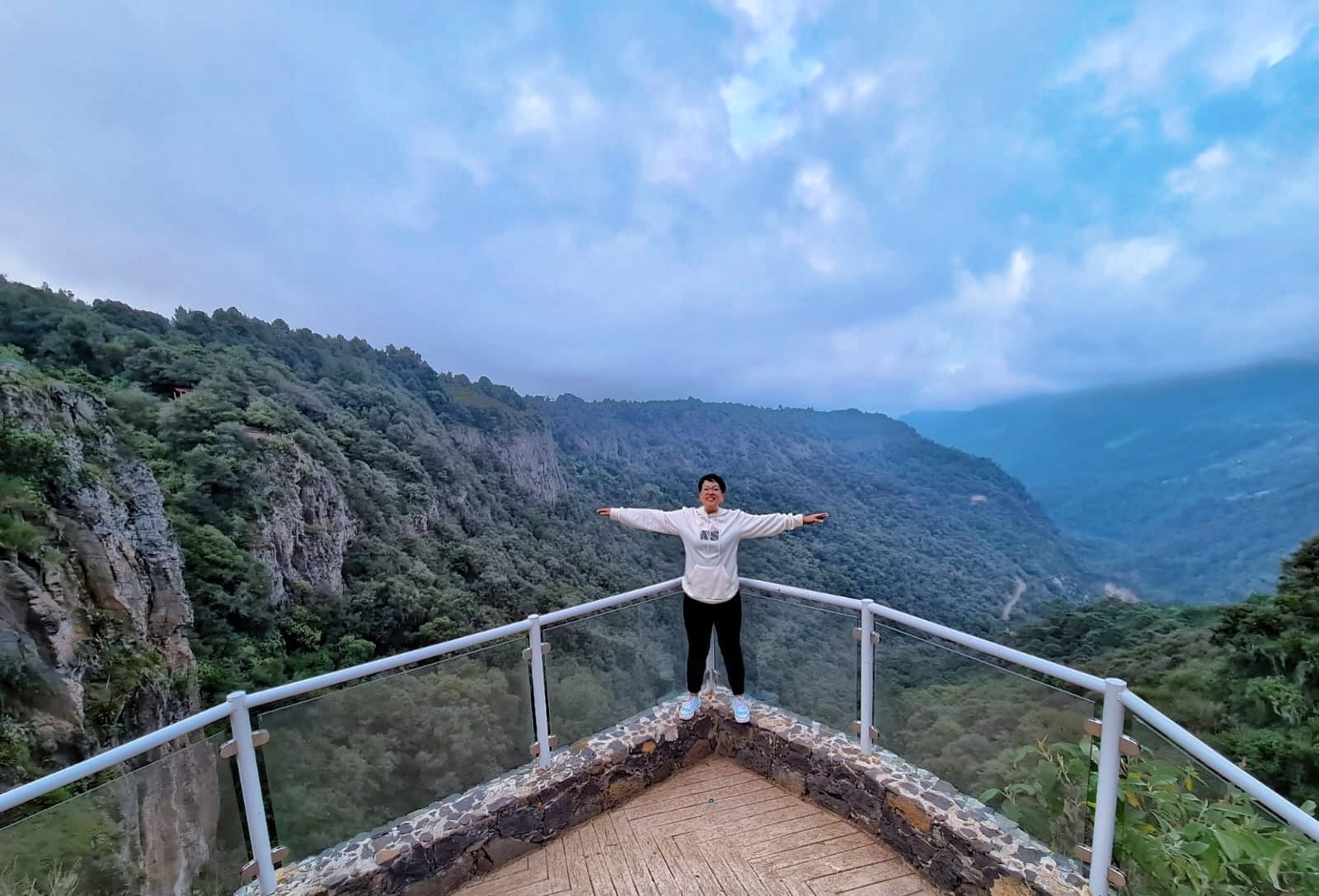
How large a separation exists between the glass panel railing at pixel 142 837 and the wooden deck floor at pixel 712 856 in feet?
2.90

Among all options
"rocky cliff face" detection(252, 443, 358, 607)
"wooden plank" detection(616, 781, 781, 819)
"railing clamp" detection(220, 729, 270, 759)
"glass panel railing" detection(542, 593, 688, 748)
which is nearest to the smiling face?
"glass panel railing" detection(542, 593, 688, 748)

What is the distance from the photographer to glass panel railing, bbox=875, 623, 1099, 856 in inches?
70.2

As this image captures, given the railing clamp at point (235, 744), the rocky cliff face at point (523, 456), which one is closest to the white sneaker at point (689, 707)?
the railing clamp at point (235, 744)

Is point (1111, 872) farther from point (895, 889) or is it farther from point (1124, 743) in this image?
point (895, 889)

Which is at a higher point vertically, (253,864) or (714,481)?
(714,481)

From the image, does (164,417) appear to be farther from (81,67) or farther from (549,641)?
(549,641)

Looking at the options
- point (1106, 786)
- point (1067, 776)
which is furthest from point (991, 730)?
point (1106, 786)

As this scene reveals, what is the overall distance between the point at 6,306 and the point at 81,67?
1226cm

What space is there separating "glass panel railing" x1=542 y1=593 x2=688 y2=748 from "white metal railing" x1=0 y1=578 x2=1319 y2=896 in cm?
9

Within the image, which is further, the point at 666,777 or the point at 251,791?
the point at 666,777

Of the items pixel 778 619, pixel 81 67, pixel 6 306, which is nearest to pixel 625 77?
pixel 81 67

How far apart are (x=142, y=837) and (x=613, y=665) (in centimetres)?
185

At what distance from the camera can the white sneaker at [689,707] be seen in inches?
110

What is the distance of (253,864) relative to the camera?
1.84 m
